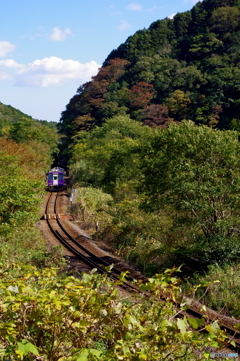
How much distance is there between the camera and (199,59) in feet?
237

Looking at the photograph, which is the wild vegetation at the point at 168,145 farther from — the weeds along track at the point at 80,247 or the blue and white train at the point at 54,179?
the blue and white train at the point at 54,179

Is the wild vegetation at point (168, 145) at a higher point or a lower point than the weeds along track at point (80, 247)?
higher

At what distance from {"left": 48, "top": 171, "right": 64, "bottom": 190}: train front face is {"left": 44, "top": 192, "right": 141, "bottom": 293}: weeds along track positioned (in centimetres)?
1346

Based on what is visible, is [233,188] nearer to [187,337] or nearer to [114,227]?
[114,227]

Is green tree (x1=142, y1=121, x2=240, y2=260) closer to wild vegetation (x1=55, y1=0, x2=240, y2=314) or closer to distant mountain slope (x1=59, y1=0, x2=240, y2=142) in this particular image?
wild vegetation (x1=55, y1=0, x2=240, y2=314)

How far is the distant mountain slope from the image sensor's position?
54.1 m

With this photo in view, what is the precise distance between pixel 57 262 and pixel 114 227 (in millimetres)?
6784

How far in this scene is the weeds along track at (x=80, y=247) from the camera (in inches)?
586

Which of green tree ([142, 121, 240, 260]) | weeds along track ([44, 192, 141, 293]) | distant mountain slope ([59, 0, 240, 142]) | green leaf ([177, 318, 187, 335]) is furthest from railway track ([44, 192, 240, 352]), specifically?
distant mountain slope ([59, 0, 240, 142])

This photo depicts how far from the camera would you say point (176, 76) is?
215 ft

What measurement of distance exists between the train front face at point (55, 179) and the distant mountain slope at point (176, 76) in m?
18.0

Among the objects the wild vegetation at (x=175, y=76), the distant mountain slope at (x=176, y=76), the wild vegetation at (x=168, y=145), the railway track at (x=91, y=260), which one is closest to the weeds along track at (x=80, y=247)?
the railway track at (x=91, y=260)

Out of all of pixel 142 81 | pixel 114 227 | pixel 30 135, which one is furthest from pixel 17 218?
pixel 142 81

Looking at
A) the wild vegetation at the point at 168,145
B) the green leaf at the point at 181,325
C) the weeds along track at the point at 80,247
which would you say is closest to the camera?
the green leaf at the point at 181,325
